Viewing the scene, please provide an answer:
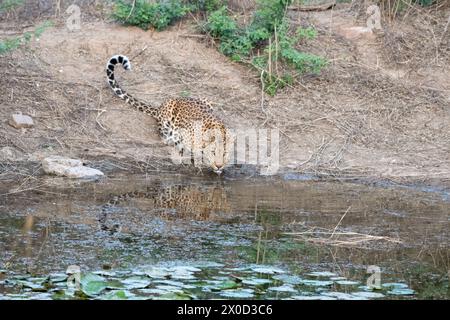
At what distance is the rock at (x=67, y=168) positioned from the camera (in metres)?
10.3

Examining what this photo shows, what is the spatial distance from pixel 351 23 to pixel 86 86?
410 centimetres

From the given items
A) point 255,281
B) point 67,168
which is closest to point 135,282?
point 255,281

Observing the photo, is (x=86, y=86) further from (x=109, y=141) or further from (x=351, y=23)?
(x=351, y=23)

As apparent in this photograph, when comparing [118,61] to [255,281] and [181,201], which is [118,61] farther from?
[255,281]

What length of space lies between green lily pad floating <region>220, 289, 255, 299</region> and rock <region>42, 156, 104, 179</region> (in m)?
3.81

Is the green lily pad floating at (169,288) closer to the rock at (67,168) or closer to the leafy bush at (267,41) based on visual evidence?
the rock at (67,168)

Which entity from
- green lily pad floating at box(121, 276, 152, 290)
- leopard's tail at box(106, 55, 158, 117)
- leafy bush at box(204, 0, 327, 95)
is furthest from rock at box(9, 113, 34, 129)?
green lily pad floating at box(121, 276, 152, 290)

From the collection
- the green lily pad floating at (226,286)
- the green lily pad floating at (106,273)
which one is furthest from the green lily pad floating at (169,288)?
the green lily pad floating at (106,273)

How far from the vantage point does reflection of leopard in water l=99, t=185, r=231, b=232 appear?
365 inches

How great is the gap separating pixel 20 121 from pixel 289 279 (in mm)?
5013

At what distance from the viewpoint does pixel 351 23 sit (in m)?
13.7

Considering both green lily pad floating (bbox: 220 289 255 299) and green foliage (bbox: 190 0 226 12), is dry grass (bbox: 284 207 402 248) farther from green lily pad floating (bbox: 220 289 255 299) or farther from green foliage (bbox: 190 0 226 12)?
green foliage (bbox: 190 0 226 12)

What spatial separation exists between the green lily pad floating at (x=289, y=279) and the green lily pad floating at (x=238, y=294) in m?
0.46

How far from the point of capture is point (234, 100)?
40.2ft
